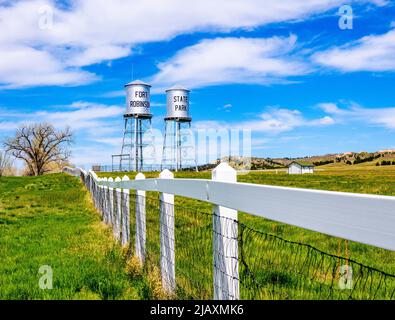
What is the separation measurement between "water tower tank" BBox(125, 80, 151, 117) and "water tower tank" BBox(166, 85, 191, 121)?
2656 millimetres

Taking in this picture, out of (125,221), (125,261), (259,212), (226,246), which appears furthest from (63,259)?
(259,212)

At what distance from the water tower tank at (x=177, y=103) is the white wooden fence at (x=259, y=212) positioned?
5828 cm

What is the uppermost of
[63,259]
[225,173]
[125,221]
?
[225,173]

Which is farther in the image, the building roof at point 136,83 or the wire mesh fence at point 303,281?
the building roof at point 136,83

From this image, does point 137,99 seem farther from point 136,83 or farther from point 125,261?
point 125,261

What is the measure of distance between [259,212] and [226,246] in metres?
0.84

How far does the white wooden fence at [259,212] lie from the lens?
1855 millimetres

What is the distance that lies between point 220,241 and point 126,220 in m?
4.79

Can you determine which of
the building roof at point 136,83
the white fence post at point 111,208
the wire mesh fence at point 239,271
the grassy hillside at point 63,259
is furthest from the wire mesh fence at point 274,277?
the building roof at point 136,83

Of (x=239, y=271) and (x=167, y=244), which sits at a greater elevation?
(x=167, y=244)

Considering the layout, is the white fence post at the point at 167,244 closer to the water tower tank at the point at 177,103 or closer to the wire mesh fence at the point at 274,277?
the wire mesh fence at the point at 274,277

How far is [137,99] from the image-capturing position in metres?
64.1

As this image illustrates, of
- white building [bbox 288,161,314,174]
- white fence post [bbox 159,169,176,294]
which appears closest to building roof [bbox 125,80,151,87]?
white building [bbox 288,161,314,174]
